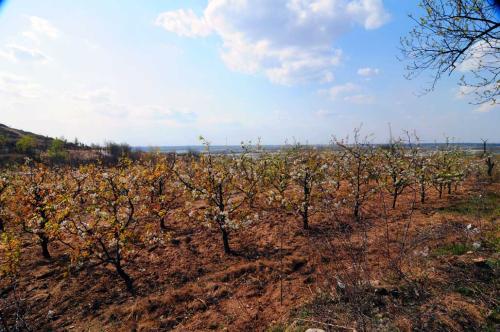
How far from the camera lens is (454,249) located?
841cm

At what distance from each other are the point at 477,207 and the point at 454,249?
221 inches

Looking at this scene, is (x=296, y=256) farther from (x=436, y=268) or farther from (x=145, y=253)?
(x=145, y=253)

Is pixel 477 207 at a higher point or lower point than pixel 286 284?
higher

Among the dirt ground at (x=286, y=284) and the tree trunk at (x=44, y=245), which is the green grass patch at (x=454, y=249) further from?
the tree trunk at (x=44, y=245)

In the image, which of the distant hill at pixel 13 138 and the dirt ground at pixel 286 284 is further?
the distant hill at pixel 13 138

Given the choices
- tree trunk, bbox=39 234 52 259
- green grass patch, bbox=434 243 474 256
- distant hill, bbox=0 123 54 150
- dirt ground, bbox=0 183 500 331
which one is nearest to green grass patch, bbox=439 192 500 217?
dirt ground, bbox=0 183 500 331

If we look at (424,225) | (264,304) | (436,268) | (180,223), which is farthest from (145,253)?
(424,225)

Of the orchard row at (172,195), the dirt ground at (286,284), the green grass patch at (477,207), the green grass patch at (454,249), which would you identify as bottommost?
the dirt ground at (286,284)

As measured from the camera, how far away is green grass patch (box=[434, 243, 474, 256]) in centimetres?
820

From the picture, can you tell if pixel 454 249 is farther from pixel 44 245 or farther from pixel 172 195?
pixel 44 245

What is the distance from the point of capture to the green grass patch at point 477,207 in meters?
12.3

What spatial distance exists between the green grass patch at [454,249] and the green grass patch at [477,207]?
4.48m

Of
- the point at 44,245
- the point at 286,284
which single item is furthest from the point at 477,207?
the point at 44,245

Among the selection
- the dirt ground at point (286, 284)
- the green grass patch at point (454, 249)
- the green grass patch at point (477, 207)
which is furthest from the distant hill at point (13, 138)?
the green grass patch at point (454, 249)
